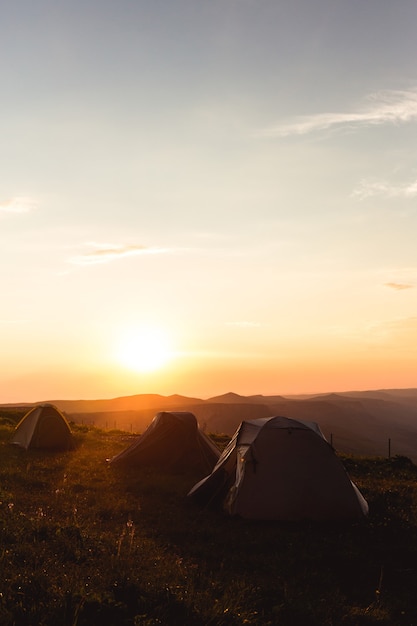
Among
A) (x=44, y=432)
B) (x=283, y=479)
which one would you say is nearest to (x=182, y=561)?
(x=283, y=479)

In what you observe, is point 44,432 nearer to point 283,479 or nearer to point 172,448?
point 172,448

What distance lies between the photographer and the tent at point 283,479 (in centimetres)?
1491

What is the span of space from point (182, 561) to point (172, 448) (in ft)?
42.3

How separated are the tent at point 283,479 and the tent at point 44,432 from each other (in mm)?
14125

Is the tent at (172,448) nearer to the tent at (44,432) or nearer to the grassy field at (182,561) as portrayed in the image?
the grassy field at (182,561)

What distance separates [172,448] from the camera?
23.3 meters

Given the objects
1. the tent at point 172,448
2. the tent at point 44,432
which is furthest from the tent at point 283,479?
the tent at point 44,432

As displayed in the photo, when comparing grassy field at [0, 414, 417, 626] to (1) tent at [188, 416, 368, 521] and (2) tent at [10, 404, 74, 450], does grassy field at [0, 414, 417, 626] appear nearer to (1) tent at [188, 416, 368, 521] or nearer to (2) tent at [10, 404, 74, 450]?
(1) tent at [188, 416, 368, 521]

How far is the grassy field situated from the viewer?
721cm

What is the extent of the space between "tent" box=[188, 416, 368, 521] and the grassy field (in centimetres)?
44

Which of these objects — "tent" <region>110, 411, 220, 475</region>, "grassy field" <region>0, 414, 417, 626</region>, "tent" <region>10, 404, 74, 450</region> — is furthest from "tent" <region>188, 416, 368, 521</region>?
"tent" <region>10, 404, 74, 450</region>

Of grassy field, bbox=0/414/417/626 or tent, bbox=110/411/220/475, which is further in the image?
tent, bbox=110/411/220/475

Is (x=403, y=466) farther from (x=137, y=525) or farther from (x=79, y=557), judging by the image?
(x=79, y=557)

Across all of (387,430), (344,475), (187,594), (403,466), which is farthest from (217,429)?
(187,594)
